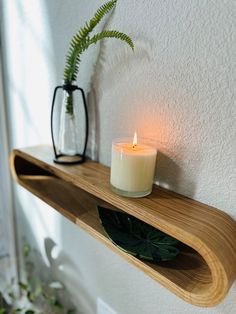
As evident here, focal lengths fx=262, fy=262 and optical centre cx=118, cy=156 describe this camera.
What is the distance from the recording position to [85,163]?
66 centimetres

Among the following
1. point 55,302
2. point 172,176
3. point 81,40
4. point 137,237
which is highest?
point 81,40

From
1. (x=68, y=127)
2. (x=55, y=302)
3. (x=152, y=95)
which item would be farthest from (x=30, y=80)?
(x=55, y=302)

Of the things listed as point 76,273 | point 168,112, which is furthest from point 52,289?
point 168,112

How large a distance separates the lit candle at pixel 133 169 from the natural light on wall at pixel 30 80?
1.37 ft

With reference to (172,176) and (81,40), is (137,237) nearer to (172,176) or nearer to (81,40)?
(172,176)

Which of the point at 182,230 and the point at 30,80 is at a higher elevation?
the point at 30,80

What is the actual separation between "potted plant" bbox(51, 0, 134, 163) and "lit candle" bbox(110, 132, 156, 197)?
20cm

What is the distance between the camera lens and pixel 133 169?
465 mm

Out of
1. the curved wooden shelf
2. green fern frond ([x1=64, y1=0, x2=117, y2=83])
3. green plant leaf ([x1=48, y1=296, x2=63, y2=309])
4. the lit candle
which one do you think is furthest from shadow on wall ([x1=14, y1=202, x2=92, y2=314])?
green fern frond ([x1=64, y1=0, x2=117, y2=83])

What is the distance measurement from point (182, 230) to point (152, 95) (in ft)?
0.86

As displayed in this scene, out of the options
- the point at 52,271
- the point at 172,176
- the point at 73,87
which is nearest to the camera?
the point at 172,176

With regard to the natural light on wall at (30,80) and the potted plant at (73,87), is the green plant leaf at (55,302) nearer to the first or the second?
the natural light on wall at (30,80)

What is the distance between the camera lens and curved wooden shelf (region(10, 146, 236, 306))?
1.22 ft

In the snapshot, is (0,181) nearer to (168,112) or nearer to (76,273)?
(76,273)
